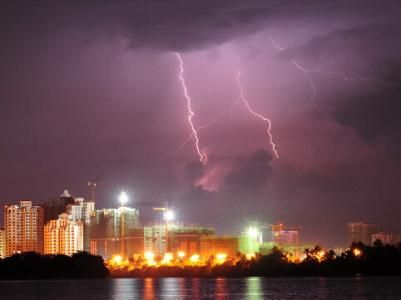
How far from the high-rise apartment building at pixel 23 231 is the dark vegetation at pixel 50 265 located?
809cm

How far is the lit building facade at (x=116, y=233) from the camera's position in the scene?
130625mm

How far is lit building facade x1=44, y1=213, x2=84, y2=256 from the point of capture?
128875 mm

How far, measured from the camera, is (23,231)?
429 ft

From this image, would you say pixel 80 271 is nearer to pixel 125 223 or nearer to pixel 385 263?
pixel 125 223

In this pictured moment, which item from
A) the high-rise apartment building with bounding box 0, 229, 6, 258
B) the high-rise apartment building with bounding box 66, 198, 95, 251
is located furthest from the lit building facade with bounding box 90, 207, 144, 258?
the high-rise apartment building with bounding box 0, 229, 6, 258

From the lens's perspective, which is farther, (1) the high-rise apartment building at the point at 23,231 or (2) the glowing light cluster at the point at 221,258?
(1) the high-rise apartment building at the point at 23,231

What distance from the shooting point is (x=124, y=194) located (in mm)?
138250

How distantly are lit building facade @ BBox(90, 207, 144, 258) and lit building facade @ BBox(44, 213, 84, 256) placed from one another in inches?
105

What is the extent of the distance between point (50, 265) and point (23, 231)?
40.5 ft

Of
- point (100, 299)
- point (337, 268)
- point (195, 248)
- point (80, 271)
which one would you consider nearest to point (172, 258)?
point (195, 248)

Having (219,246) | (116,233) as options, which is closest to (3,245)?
(116,233)

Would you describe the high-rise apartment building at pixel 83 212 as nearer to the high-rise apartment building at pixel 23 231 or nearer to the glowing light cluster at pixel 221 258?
the high-rise apartment building at pixel 23 231

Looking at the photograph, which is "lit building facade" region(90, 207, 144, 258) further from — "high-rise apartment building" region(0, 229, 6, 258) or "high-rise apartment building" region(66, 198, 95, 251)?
"high-rise apartment building" region(0, 229, 6, 258)

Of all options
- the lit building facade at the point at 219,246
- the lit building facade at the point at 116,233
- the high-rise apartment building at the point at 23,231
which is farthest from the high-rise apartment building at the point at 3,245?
the lit building facade at the point at 219,246
